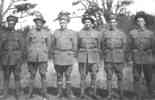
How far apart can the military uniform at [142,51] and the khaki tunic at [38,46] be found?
2208 millimetres

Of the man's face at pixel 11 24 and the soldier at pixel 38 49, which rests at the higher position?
the man's face at pixel 11 24

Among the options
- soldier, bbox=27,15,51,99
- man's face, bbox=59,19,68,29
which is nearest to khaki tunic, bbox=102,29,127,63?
man's face, bbox=59,19,68,29

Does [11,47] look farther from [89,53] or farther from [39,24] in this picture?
[89,53]

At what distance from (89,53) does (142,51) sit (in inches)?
51.8

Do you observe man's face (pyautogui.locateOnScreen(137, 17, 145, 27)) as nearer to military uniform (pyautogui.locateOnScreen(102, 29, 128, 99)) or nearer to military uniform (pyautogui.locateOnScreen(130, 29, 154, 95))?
military uniform (pyautogui.locateOnScreen(130, 29, 154, 95))

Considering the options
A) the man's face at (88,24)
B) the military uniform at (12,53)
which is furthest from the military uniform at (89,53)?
the military uniform at (12,53)

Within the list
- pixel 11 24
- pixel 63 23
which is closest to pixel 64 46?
pixel 63 23

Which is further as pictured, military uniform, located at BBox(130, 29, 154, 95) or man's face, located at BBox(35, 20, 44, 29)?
man's face, located at BBox(35, 20, 44, 29)

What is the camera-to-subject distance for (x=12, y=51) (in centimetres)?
564

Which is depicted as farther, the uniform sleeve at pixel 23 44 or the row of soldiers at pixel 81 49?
the uniform sleeve at pixel 23 44

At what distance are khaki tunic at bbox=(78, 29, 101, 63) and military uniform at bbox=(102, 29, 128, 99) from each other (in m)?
0.24

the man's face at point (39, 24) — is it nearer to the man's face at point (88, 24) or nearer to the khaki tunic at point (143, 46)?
the man's face at point (88, 24)

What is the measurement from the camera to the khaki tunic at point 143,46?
547 centimetres

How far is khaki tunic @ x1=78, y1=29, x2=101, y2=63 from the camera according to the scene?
5.66 metres
